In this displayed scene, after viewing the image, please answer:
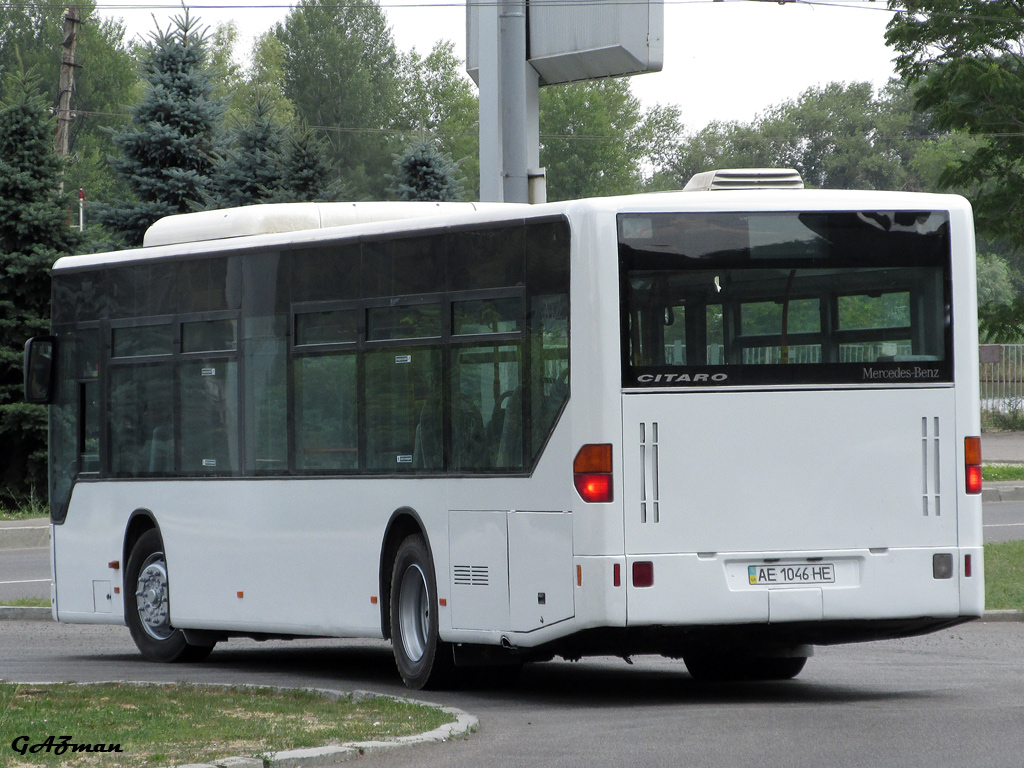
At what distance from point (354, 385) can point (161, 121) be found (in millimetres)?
20606

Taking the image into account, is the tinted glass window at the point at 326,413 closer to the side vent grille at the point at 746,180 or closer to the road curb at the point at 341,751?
the side vent grille at the point at 746,180

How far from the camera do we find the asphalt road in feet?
25.8

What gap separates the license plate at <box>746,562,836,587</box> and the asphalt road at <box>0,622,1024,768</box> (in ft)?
2.20

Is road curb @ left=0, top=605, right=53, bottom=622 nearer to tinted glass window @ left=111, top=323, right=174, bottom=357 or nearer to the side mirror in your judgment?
the side mirror

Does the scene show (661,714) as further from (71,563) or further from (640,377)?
(71,563)

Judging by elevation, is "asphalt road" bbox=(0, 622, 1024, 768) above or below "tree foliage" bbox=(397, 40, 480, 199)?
below

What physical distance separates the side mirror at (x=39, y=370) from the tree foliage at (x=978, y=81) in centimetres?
1970

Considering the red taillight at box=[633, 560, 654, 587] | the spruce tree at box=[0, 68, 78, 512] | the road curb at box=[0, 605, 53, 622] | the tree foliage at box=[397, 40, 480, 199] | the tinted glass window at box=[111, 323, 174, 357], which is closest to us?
the red taillight at box=[633, 560, 654, 587]

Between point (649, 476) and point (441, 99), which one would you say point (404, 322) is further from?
point (441, 99)

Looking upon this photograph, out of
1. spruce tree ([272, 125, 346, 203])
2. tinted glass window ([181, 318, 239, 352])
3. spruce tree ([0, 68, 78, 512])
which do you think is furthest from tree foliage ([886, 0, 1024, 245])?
tinted glass window ([181, 318, 239, 352])

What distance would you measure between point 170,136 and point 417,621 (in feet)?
68.5

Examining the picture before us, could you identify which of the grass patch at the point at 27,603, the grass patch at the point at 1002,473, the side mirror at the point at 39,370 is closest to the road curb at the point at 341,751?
the side mirror at the point at 39,370

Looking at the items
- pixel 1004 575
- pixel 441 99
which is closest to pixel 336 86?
pixel 441 99

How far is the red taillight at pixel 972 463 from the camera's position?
10.1 m
